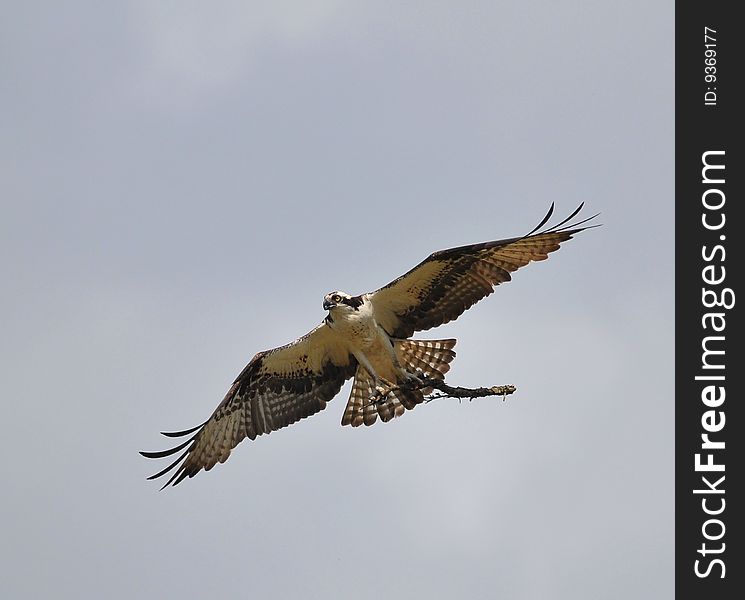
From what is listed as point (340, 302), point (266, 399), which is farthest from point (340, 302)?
point (266, 399)

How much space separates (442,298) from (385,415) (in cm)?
152

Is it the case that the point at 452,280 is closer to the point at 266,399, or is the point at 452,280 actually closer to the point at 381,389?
the point at 381,389

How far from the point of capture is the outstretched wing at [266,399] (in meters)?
16.0

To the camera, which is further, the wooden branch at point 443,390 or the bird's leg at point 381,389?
the bird's leg at point 381,389

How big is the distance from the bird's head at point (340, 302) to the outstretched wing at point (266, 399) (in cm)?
120

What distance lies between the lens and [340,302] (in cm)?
1470

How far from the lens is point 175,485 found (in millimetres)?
15961

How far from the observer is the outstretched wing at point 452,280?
1441 cm

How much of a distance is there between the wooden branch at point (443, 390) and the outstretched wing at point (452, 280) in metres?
0.59

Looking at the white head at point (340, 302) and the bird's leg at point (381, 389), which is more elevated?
the white head at point (340, 302)

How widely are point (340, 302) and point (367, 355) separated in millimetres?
1017

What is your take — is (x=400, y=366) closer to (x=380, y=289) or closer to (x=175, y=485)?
(x=380, y=289)

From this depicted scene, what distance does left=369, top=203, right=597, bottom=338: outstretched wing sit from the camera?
14.4 metres

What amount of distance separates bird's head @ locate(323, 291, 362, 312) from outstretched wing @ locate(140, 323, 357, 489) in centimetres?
120
